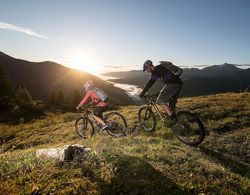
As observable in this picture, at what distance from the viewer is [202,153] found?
10.4m

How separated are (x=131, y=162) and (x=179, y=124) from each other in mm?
3834

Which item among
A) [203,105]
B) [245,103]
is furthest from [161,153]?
[245,103]

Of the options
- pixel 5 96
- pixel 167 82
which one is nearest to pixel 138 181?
pixel 167 82

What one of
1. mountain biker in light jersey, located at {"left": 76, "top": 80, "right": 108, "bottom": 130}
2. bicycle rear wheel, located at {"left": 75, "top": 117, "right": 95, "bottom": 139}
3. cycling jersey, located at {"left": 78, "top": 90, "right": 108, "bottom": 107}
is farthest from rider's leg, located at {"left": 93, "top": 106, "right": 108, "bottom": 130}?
bicycle rear wheel, located at {"left": 75, "top": 117, "right": 95, "bottom": 139}

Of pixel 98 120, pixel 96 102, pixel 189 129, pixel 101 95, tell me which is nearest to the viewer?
pixel 189 129

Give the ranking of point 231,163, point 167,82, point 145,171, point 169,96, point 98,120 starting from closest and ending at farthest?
point 145,171 < point 231,163 < point 167,82 < point 169,96 < point 98,120

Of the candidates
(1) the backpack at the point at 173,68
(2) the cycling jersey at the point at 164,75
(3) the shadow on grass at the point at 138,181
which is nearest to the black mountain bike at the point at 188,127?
(2) the cycling jersey at the point at 164,75

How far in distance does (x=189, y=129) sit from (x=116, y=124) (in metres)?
4.60

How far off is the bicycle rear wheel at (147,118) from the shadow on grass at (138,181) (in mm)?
5525

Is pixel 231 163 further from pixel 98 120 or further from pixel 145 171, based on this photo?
pixel 98 120

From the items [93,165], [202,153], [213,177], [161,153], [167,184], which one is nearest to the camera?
[167,184]

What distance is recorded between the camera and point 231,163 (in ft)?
31.8

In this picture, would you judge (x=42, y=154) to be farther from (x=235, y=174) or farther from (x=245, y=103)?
(x=245, y=103)

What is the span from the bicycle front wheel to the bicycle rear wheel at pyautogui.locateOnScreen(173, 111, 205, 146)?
3.24 m
